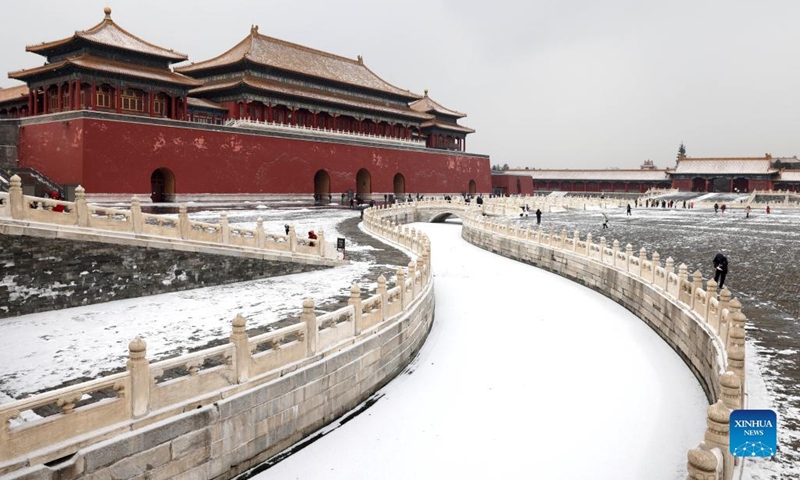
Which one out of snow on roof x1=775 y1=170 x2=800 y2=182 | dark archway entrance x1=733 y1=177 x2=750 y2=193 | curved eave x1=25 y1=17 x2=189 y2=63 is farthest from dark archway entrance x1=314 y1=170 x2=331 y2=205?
snow on roof x1=775 y1=170 x2=800 y2=182

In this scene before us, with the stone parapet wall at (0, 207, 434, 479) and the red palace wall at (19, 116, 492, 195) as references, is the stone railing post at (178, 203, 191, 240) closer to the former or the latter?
the stone parapet wall at (0, 207, 434, 479)

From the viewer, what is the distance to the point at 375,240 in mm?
22359

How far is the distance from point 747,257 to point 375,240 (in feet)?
44.4

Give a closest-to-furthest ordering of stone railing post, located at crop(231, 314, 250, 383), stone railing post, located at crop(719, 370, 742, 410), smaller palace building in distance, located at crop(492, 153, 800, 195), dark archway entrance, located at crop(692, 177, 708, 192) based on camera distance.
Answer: stone railing post, located at crop(719, 370, 742, 410) < stone railing post, located at crop(231, 314, 250, 383) < smaller palace building in distance, located at crop(492, 153, 800, 195) < dark archway entrance, located at crop(692, 177, 708, 192)

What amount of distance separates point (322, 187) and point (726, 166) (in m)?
46.9

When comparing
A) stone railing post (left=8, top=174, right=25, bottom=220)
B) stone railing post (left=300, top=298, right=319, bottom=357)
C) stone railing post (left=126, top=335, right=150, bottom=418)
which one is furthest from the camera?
stone railing post (left=8, top=174, right=25, bottom=220)

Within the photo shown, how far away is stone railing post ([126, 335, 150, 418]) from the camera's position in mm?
5977

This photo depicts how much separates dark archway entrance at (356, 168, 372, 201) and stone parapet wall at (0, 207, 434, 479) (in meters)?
32.2

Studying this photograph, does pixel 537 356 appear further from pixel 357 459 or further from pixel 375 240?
pixel 375 240

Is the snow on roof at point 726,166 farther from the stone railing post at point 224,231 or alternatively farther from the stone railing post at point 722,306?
the stone railing post at point 224,231

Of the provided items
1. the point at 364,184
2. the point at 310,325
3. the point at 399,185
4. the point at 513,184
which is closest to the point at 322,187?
the point at 364,184

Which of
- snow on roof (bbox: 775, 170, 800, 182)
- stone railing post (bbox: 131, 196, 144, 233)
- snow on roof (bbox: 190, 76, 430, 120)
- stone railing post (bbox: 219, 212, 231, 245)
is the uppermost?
snow on roof (bbox: 190, 76, 430, 120)

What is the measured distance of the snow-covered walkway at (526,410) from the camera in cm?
777

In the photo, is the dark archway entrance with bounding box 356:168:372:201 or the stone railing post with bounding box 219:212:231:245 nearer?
the stone railing post with bounding box 219:212:231:245
